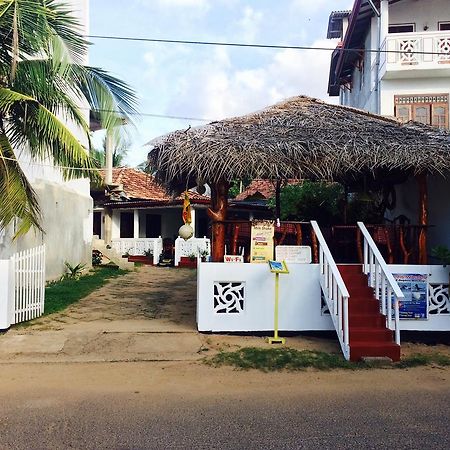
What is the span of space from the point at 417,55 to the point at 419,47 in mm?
247

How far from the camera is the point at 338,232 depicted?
9461mm

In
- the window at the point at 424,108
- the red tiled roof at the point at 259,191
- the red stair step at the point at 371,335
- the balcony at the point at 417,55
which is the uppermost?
the balcony at the point at 417,55

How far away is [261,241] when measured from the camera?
8188mm

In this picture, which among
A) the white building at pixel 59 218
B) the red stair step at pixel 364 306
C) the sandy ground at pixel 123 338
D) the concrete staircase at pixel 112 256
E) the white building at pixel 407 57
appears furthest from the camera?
the concrete staircase at pixel 112 256

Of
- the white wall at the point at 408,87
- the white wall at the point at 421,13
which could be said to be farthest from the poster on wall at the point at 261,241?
the white wall at the point at 421,13

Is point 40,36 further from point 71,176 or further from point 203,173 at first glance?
point 203,173

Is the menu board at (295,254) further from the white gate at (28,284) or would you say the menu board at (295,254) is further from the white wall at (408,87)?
the white wall at (408,87)

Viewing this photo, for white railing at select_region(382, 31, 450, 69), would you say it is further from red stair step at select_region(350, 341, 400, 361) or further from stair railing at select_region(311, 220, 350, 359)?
red stair step at select_region(350, 341, 400, 361)

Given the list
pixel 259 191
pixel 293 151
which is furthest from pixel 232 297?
pixel 259 191

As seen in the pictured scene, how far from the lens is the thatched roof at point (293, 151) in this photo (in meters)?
7.69

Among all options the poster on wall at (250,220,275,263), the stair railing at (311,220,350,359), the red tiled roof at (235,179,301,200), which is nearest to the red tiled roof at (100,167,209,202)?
the red tiled roof at (235,179,301,200)

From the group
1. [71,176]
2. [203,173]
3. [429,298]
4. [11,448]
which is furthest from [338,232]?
[11,448]

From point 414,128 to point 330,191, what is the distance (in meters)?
3.66

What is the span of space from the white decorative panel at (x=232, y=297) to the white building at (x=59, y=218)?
18.7 feet
